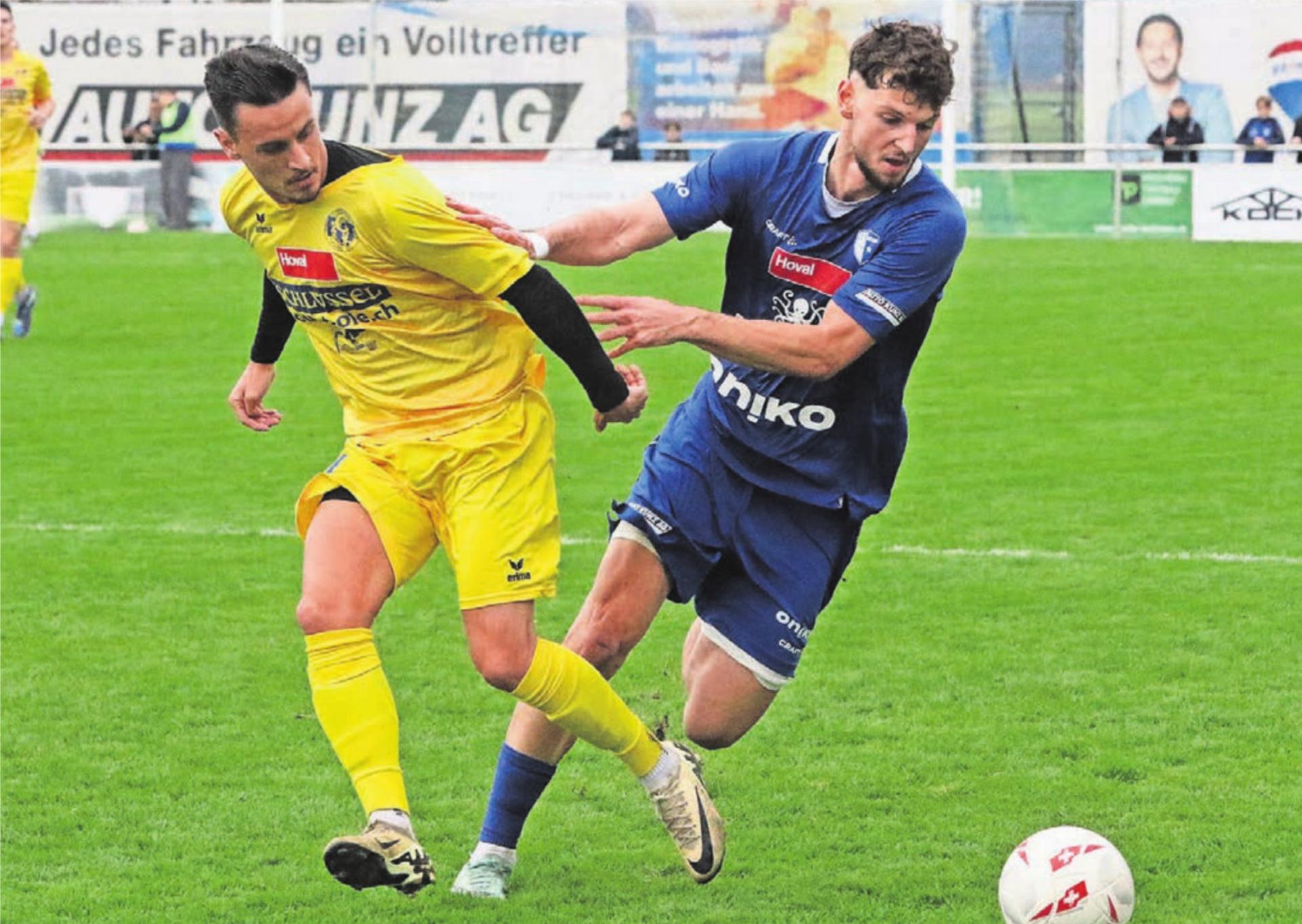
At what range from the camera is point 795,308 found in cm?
550

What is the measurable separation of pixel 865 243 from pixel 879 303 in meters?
0.22

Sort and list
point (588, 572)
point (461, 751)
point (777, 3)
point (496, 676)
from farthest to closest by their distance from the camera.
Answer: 1. point (777, 3)
2. point (588, 572)
3. point (461, 751)
4. point (496, 676)

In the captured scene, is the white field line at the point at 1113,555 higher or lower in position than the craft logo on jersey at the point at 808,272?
lower

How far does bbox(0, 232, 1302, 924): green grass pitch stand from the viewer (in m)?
5.47

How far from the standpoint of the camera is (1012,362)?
52.9ft

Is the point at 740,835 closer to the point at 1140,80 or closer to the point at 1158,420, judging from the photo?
the point at 1158,420

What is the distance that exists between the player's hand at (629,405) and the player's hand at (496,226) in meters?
0.37

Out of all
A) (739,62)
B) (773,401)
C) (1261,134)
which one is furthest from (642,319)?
(739,62)

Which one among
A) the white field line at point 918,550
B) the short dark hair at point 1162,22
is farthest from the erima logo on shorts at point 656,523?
the short dark hair at point 1162,22

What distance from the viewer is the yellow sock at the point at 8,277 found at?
1611 cm

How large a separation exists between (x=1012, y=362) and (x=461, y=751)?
33.2 feet

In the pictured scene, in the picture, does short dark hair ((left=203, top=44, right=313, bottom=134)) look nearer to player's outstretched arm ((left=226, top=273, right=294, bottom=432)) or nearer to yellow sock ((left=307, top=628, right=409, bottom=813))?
player's outstretched arm ((left=226, top=273, right=294, bottom=432))

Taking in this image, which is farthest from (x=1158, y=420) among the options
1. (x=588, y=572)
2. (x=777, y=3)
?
(x=777, y=3)

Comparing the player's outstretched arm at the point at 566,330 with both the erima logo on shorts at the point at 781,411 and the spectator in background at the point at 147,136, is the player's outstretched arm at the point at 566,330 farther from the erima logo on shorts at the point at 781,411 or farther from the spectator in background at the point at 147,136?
the spectator in background at the point at 147,136
